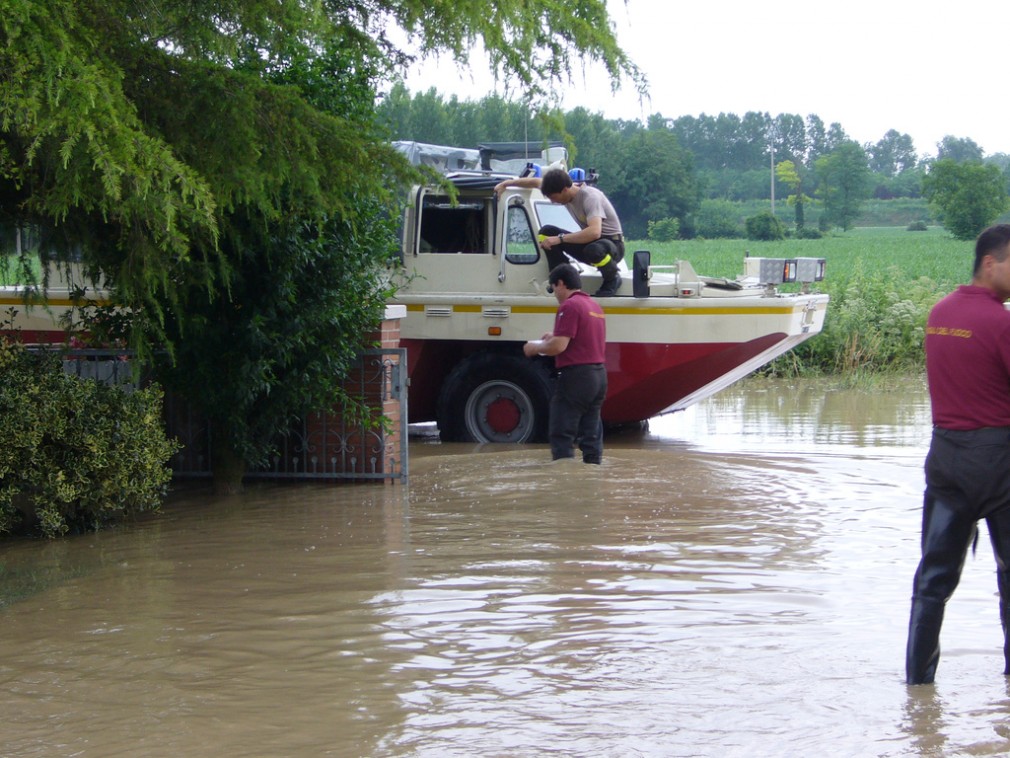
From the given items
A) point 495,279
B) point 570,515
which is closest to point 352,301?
point 570,515

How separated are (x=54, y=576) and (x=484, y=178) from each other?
670 centimetres

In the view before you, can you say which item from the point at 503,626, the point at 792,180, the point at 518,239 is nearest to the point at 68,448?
the point at 503,626

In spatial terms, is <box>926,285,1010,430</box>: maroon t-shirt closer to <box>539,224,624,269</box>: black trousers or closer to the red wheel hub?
<box>539,224,624,269</box>: black trousers

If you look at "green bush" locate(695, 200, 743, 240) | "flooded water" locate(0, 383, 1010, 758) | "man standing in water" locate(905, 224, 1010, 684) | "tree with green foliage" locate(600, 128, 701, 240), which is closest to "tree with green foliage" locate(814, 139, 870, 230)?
"green bush" locate(695, 200, 743, 240)

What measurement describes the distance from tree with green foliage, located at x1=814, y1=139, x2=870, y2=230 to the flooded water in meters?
70.6

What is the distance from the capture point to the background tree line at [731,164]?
43812mm

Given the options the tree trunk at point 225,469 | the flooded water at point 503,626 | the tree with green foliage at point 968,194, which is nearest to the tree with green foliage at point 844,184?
the tree with green foliage at point 968,194

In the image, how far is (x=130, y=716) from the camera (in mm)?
4922

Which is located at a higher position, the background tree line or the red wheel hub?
the background tree line

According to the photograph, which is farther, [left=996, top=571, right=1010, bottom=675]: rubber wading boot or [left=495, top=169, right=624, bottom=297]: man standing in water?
[left=495, top=169, right=624, bottom=297]: man standing in water

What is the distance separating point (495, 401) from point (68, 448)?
213 inches

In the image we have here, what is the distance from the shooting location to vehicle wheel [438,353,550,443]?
41.8 ft

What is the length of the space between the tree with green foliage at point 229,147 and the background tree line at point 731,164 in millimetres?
20986

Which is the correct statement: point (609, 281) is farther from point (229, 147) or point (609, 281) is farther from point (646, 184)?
point (646, 184)
